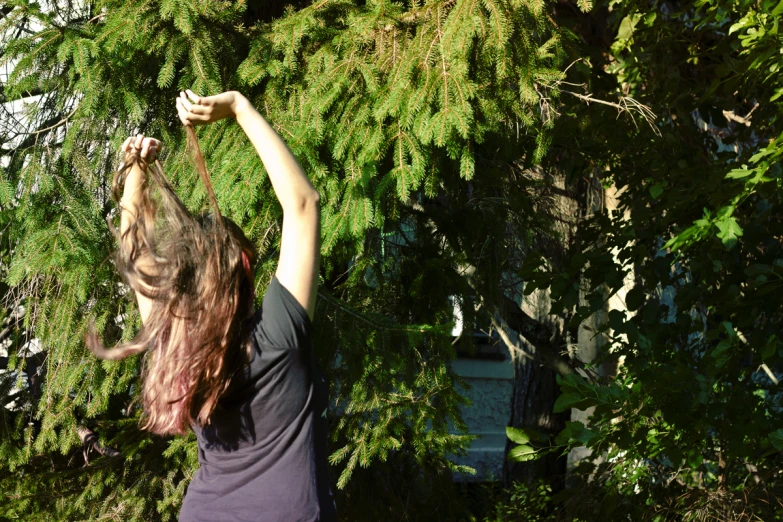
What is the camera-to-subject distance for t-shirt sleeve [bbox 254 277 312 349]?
5.84 ft

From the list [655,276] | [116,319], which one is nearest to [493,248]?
[655,276]

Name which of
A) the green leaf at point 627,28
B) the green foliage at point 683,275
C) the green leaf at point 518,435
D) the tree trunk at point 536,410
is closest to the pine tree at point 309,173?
the green leaf at point 518,435

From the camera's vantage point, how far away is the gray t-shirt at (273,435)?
5.82 feet

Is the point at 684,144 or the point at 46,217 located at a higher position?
the point at 684,144

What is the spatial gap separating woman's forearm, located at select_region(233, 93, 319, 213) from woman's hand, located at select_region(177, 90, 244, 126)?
2.7 inches

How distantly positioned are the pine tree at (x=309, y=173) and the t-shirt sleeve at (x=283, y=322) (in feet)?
5.28

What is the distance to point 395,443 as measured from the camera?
12.5 ft

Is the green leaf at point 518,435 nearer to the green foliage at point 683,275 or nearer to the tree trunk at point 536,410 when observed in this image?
the green foliage at point 683,275

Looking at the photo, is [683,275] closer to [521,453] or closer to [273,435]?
[521,453]

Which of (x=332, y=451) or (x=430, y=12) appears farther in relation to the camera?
(x=332, y=451)

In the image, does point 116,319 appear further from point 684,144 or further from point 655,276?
point 684,144

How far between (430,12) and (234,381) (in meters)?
2.41

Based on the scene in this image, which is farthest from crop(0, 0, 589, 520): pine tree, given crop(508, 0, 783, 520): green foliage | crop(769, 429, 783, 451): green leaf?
crop(769, 429, 783, 451): green leaf

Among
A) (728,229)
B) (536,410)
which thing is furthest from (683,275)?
(536,410)
